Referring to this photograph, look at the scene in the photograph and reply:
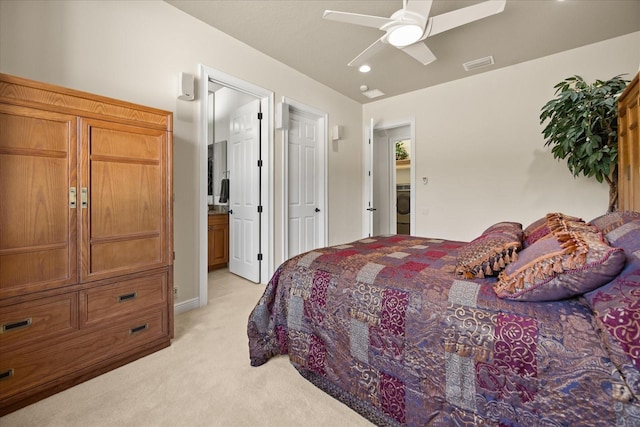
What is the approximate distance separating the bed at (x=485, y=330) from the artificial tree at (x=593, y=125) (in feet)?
4.29

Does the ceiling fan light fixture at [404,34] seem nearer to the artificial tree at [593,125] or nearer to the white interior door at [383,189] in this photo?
the artificial tree at [593,125]

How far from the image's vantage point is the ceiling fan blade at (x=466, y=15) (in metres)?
1.87

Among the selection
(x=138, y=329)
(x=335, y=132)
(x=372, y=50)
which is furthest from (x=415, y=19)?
(x=138, y=329)

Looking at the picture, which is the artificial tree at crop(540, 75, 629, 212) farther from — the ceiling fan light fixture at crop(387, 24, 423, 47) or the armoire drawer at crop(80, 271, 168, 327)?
the armoire drawer at crop(80, 271, 168, 327)

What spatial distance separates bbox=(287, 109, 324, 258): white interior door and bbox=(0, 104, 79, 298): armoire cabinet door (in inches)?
97.2

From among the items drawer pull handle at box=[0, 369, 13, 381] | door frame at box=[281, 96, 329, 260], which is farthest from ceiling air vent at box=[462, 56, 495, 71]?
drawer pull handle at box=[0, 369, 13, 381]

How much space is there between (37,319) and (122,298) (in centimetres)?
40

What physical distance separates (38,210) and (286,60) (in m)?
2.93

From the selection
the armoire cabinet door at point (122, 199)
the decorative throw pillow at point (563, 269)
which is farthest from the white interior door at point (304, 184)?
the decorative throw pillow at point (563, 269)

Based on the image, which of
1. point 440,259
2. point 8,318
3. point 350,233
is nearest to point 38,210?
point 8,318

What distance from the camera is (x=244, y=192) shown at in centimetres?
378

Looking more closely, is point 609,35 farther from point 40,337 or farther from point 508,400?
point 40,337

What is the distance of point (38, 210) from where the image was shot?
1.50m

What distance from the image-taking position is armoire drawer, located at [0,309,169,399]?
1409 mm
